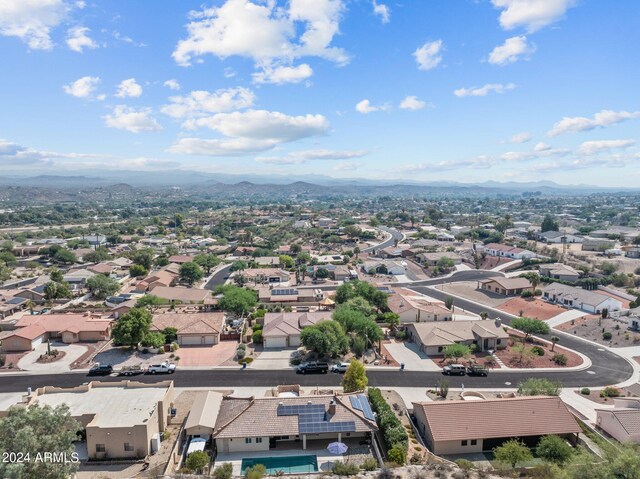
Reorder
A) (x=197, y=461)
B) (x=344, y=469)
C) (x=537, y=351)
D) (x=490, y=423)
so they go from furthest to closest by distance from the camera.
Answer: (x=537, y=351) → (x=490, y=423) → (x=197, y=461) → (x=344, y=469)

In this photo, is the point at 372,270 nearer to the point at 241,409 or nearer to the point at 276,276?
the point at 276,276

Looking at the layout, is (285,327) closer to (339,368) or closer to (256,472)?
(339,368)

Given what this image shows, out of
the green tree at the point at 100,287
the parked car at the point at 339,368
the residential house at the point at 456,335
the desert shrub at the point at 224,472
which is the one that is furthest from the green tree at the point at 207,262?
the desert shrub at the point at 224,472

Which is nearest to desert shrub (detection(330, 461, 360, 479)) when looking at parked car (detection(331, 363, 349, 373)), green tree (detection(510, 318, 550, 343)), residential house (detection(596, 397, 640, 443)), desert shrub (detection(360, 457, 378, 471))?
desert shrub (detection(360, 457, 378, 471))

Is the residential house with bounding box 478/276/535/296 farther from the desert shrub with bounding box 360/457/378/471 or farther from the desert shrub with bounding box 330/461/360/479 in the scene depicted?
the desert shrub with bounding box 330/461/360/479

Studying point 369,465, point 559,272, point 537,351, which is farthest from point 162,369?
point 559,272

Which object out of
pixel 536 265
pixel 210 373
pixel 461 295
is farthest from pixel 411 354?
pixel 536 265
